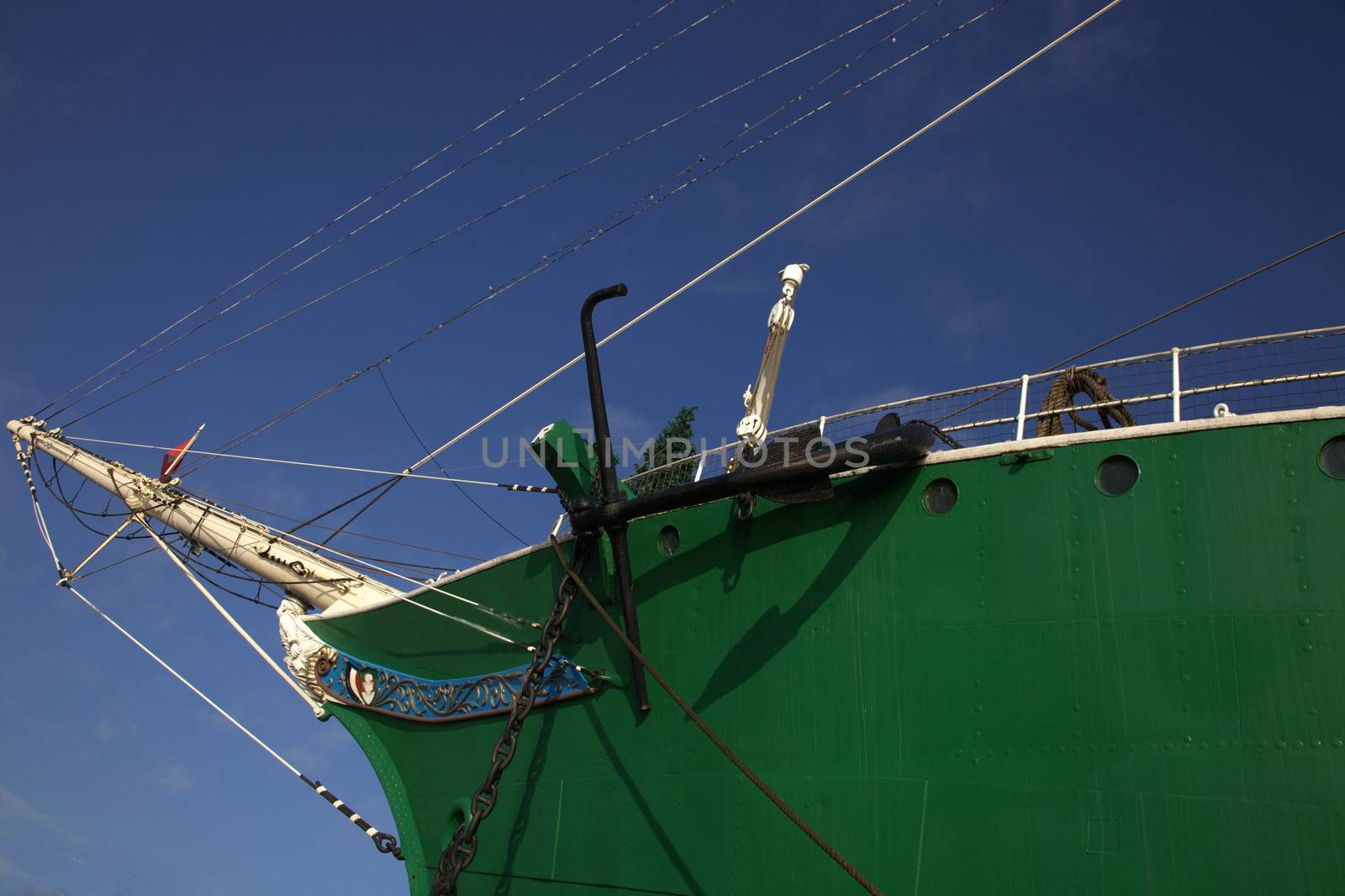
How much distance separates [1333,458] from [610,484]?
6597mm

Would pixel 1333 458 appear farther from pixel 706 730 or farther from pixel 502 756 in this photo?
pixel 502 756

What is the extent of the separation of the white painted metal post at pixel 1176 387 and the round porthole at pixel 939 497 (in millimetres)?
1921

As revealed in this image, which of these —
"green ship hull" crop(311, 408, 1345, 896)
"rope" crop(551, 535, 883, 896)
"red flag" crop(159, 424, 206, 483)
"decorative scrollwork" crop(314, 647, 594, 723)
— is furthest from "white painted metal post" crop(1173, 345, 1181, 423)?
"red flag" crop(159, 424, 206, 483)

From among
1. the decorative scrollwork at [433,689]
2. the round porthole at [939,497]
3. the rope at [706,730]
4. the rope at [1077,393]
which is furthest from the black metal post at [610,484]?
the rope at [1077,393]

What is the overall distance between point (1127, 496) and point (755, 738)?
4056 millimetres

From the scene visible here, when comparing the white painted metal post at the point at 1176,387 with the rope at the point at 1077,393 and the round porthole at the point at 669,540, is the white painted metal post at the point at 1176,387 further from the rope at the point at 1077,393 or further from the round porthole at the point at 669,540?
the round porthole at the point at 669,540

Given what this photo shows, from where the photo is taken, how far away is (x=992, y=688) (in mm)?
9461

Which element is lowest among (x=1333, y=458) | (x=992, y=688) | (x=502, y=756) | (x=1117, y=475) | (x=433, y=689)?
(x=502, y=756)

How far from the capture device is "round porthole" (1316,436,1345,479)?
28.0 ft

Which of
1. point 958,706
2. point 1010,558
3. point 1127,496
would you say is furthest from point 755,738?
point 1127,496

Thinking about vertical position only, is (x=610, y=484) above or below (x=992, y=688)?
above

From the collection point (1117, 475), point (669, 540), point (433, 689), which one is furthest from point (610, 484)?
point (1117, 475)

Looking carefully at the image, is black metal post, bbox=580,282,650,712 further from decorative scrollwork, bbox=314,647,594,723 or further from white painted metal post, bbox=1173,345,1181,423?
white painted metal post, bbox=1173,345,1181,423

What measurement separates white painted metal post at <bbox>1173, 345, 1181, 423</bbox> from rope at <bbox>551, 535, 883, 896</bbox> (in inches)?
177
